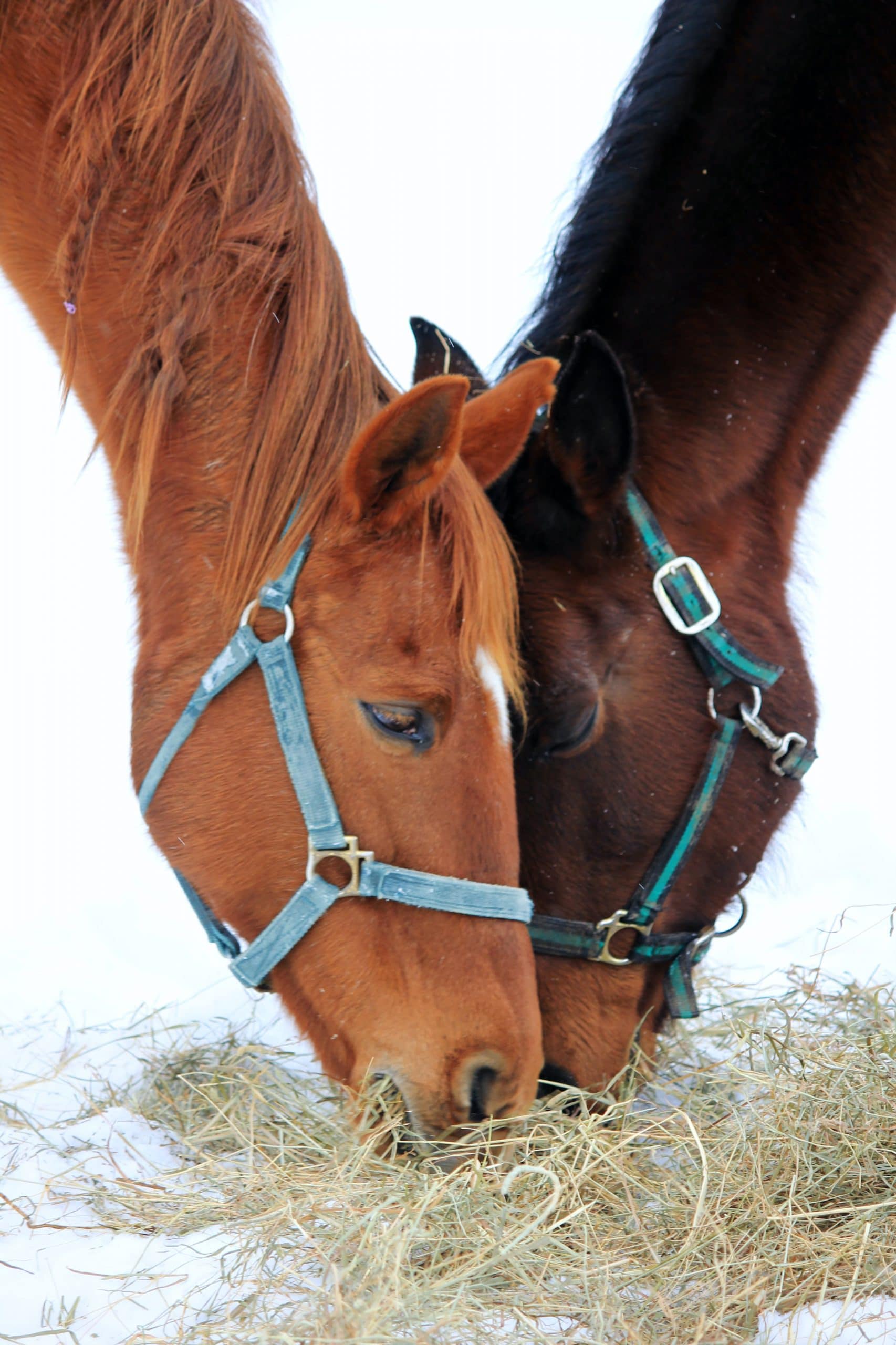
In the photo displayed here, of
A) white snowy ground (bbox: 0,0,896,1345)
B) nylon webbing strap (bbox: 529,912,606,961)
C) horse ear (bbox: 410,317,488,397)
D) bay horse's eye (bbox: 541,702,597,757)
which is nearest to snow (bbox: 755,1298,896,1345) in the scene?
white snowy ground (bbox: 0,0,896,1345)

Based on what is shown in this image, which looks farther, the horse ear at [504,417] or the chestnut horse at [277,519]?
the horse ear at [504,417]

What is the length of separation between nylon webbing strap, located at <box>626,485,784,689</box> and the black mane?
0.44m

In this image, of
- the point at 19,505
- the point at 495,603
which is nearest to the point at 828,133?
the point at 495,603

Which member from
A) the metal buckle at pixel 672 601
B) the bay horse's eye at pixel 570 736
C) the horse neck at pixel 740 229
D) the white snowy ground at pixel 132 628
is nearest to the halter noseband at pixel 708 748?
the metal buckle at pixel 672 601

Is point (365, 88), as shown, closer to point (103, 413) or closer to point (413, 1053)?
point (103, 413)

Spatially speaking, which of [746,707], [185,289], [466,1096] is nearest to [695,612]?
[746,707]

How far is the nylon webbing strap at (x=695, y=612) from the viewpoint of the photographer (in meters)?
2.21

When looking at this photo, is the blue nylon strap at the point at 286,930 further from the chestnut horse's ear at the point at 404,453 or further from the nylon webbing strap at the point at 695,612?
the nylon webbing strap at the point at 695,612

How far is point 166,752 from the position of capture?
1859 millimetres

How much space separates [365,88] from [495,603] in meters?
6.99

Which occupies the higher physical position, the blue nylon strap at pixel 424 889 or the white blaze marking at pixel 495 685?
the white blaze marking at pixel 495 685

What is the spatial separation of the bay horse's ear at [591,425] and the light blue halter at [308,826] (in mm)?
660


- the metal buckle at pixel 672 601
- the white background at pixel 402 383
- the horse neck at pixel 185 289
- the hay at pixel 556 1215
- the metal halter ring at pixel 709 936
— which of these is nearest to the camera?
the hay at pixel 556 1215

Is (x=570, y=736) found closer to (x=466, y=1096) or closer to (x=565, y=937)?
(x=565, y=937)
